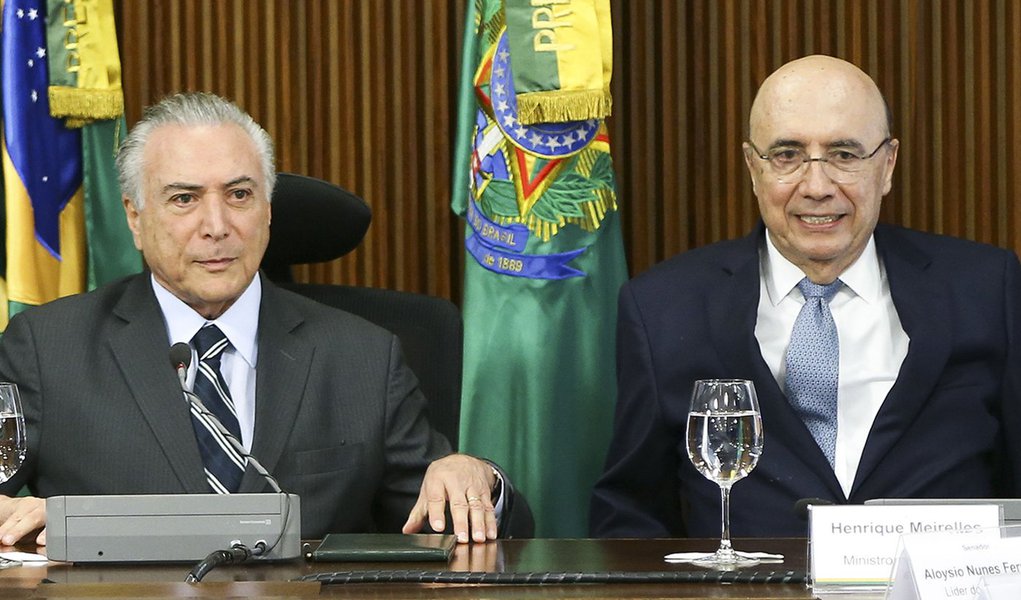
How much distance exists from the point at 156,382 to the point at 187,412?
8cm

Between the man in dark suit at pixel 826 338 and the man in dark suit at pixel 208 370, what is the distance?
18.0 inches

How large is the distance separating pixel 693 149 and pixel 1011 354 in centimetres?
155

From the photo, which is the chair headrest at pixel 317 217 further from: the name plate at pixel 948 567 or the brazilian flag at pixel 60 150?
the name plate at pixel 948 567

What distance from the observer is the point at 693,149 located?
165 inches

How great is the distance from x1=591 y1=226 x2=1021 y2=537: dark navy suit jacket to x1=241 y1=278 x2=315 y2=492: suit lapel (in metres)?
0.63

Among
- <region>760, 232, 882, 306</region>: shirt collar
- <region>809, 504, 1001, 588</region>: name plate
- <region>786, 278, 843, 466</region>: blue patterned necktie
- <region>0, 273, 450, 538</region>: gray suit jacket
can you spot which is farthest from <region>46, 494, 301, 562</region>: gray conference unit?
<region>760, 232, 882, 306</region>: shirt collar

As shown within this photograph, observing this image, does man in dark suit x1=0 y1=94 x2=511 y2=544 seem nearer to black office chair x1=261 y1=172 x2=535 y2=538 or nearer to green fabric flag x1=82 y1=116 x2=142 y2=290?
black office chair x1=261 y1=172 x2=535 y2=538

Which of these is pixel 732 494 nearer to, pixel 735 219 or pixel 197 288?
pixel 197 288

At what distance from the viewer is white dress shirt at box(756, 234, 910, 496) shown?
274 cm

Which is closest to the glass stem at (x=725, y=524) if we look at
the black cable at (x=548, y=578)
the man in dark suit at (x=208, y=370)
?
the black cable at (x=548, y=578)

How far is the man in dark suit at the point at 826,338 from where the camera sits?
2.70 m

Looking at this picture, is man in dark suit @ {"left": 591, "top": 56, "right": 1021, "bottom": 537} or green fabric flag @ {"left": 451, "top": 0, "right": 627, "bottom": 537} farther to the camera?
green fabric flag @ {"left": 451, "top": 0, "right": 627, "bottom": 537}

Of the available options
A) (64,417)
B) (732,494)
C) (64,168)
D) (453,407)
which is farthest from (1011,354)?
(64,168)

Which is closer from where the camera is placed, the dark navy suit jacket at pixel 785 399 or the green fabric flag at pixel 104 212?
the dark navy suit jacket at pixel 785 399
